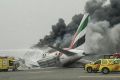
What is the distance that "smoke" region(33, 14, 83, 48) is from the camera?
268 feet

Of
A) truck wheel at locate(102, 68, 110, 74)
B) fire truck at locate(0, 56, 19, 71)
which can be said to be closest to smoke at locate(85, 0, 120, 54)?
fire truck at locate(0, 56, 19, 71)

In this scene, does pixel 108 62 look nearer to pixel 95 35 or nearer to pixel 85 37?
pixel 85 37

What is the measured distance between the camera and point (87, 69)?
51469 millimetres

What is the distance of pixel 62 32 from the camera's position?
82750 millimetres

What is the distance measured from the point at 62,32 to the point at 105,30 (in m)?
10.5

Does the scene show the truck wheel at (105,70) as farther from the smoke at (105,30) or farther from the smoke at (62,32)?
the smoke at (62,32)

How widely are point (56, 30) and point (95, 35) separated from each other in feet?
34.0

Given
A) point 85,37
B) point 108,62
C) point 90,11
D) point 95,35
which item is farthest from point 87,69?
point 90,11

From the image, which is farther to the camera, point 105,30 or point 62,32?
point 62,32

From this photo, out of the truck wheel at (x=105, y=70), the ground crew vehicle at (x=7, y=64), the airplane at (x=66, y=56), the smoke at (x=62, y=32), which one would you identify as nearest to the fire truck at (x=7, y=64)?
the ground crew vehicle at (x=7, y=64)

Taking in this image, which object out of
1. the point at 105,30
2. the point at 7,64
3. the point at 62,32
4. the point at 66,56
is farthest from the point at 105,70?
the point at 62,32

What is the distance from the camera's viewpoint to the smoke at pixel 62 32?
8175 centimetres

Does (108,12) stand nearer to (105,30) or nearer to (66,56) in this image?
(105,30)

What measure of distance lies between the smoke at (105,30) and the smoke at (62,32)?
514 cm
